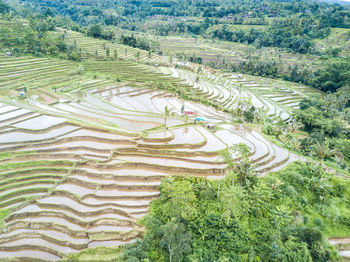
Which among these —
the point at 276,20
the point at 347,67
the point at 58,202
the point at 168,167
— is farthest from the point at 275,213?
the point at 276,20

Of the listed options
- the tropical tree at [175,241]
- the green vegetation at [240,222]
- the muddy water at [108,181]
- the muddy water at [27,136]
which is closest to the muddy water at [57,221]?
the muddy water at [108,181]

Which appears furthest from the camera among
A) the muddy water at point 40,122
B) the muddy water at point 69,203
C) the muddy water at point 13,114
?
the muddy water at point 13,114

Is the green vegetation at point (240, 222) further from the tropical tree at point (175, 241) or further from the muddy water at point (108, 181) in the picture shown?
the muddy water at point (108, 181)

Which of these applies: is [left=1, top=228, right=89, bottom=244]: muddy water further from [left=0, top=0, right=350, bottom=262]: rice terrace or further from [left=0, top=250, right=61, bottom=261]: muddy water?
[left=0, top=250, right=61, bottom=261]: muddy water

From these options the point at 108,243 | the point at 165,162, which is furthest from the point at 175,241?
the point at 165,162

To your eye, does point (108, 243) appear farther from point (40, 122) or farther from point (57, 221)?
point (40, 122)

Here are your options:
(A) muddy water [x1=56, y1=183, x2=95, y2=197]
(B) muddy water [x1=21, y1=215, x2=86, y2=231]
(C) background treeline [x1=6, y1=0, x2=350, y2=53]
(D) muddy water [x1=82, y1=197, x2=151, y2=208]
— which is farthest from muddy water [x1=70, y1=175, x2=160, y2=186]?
(C) background treeline [x1=6, y1=0, x2=350, y2=53]

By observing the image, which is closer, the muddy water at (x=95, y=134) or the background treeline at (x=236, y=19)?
the muddy water at (x=95, y=134)

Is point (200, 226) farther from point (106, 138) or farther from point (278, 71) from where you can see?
point (278, 71)

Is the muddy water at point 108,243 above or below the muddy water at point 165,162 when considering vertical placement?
below
